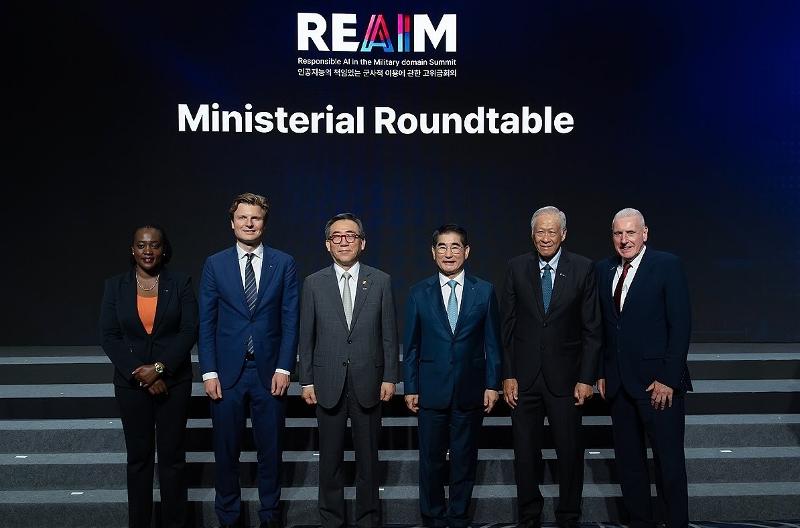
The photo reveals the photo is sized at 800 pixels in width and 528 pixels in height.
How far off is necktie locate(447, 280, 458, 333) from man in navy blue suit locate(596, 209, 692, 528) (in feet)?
2.23

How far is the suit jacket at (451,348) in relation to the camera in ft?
12.4

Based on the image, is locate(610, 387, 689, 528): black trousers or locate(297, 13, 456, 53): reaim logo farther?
locate(297, 13, 456, 53): reaim logo

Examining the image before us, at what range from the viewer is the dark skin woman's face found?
3.71 m

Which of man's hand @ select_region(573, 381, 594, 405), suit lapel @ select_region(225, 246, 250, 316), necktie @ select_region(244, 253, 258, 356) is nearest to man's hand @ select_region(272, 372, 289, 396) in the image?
necktie @ select_region(244, 253, 258, 356)

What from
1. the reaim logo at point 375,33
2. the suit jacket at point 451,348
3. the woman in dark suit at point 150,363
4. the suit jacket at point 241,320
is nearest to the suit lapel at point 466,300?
the suit jacket at point 451,348

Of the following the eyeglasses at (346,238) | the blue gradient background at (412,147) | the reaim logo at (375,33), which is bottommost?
the eyeglasses at (346,238)

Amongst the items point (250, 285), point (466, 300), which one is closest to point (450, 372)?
point (466, 300)

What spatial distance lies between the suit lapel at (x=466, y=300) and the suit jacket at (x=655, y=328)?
0.65 meters

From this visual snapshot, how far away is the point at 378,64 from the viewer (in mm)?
6305

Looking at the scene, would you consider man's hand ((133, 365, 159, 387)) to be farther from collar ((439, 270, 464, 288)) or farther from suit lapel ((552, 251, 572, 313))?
suit lapel ((552, 251, 572, 313))

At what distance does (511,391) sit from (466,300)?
450 millimetres

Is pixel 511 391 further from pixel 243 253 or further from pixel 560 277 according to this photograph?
pixel 243 253

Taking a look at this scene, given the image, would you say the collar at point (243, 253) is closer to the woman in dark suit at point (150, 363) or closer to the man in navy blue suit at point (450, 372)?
the woman in dark suit at point (150, 363)

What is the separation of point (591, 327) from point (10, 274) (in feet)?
14.5
